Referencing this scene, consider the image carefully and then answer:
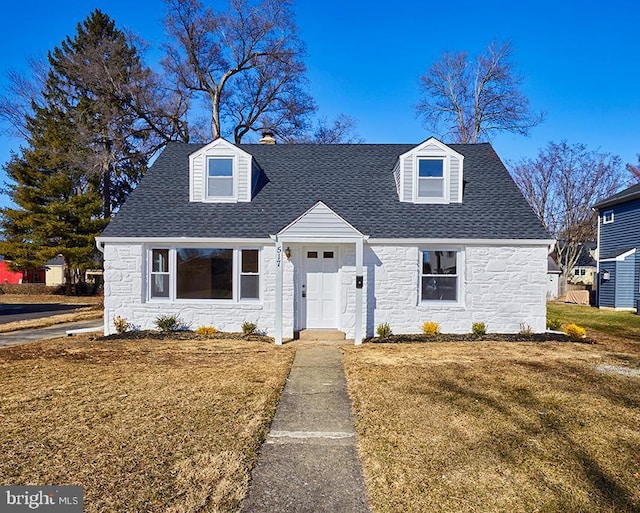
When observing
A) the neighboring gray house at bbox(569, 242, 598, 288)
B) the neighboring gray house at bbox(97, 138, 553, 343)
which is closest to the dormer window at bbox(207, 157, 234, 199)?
the neighboring gray house at bbox(97, 138, 553, 343)

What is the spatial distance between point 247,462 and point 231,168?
32.0 ft

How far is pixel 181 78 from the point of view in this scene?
24438 mm

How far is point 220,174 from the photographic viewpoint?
12.2m

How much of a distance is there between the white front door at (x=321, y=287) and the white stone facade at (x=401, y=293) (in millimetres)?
275

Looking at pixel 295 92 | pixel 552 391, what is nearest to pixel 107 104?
pixel 295 92

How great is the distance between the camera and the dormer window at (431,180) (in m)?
12.0

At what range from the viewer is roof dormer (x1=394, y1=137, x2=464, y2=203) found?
38.9ft

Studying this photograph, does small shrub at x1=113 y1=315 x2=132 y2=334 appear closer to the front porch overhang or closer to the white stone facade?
the white stone facade

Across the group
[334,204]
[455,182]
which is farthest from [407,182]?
[334,204]

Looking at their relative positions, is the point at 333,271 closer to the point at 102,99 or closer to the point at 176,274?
the point at 176,274

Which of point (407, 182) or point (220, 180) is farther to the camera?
point (220, 180)

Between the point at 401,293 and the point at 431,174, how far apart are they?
3.84m

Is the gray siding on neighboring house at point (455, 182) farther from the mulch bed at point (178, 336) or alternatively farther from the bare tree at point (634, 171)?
the bare tree at point (634, 171)

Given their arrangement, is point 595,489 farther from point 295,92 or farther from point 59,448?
point 295,92
